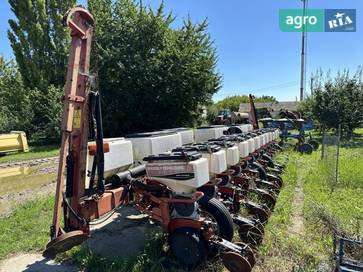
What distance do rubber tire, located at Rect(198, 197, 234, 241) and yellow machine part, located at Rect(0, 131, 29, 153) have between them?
44.5ft

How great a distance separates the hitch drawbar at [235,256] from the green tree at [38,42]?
19701 millimetres

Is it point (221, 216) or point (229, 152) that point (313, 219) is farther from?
point (221, 216)

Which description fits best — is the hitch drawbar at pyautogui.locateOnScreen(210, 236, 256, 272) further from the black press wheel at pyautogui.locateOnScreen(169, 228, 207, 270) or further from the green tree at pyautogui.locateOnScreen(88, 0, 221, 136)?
the green tree at pyautogui.locateOnScreen(88, 0, 221, 136)

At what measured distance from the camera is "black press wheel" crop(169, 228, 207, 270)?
346 centimetres

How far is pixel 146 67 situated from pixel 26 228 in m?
11.5

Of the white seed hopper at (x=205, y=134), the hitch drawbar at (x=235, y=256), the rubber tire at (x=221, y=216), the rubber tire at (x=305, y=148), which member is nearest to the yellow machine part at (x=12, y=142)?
the white seed hopper at (x=205, y=134)

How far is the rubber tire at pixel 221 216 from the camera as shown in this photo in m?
3.77

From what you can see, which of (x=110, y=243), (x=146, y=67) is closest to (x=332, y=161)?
(x=110, y=243)

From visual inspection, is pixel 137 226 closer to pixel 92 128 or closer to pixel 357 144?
pixel 92 128

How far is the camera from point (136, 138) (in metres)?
5.20

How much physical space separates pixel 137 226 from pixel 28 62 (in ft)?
62.3

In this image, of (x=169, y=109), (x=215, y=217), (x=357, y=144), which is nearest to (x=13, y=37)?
(x=169, y=109)

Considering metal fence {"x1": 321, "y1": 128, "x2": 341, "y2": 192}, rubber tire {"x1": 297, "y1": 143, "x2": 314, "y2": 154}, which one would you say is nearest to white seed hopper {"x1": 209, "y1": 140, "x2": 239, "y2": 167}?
metal fence {"x1": 321, "y1": 128, "x2": 341, "y2": 192}

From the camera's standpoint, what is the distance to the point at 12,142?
15430mm
